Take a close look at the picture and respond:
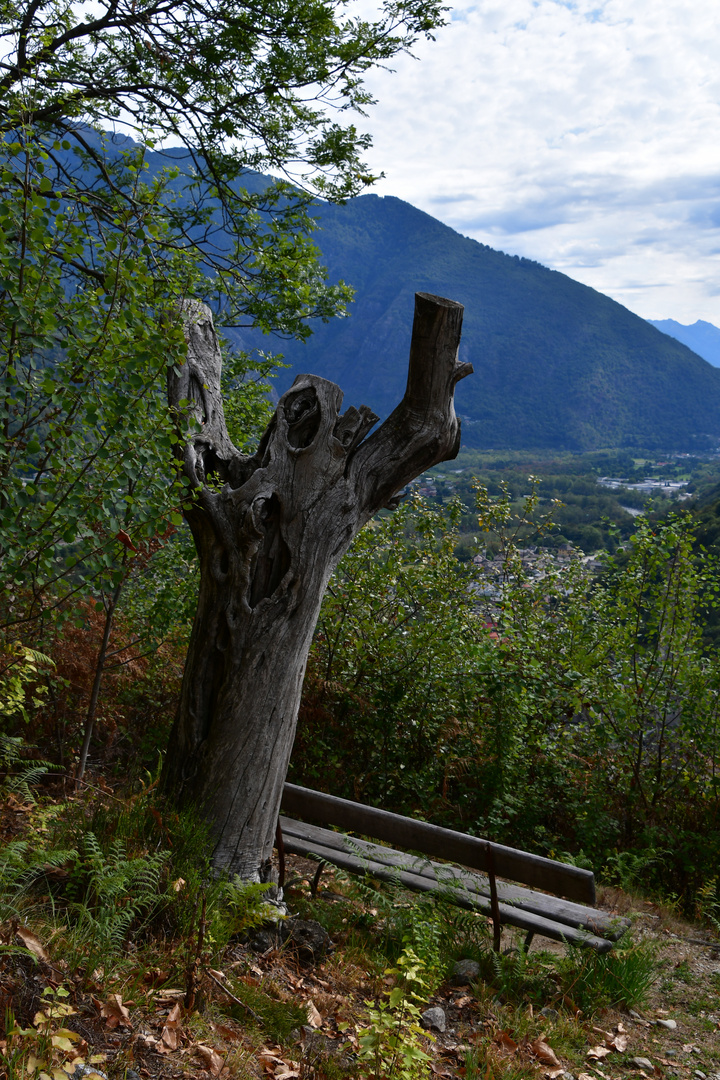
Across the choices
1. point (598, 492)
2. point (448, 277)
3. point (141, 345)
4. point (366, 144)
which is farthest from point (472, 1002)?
point (448, 277)

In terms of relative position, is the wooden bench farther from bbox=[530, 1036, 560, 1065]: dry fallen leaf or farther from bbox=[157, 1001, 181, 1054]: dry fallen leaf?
bbox=[157, 1001, 181, 1054]: dry fallen leaf

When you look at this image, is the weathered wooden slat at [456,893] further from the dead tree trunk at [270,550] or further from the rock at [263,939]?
the rock at [263,939]

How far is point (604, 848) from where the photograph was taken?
689 cm

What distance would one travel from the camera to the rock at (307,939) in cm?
357

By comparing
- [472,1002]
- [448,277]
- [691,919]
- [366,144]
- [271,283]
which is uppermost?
[448,277]

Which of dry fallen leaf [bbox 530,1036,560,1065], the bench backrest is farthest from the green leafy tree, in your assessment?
dry fallen leaf [bbox 530,1036,560,1065]

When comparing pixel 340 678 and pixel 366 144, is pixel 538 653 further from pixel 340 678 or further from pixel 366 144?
pixel 366 144

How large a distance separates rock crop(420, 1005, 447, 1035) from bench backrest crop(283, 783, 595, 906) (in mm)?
823

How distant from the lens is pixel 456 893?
4133mm

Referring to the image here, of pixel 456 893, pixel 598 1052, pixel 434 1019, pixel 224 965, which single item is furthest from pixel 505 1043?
pixel 224 965

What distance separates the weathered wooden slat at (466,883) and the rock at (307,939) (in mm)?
576

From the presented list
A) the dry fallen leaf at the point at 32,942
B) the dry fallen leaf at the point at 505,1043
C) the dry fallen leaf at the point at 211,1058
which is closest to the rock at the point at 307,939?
the dry fallen leaf at the point at 505,1043

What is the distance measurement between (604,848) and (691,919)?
0.95 meters

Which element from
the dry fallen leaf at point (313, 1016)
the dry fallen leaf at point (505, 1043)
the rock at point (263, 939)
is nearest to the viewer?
the dry fallen leaf at point (313, 1016)
